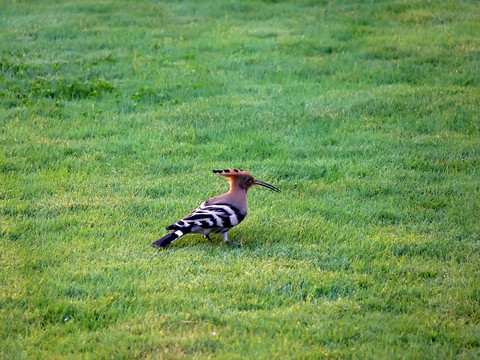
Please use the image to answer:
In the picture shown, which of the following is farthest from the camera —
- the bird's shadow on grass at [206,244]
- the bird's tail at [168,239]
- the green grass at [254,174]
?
the bird's shadow on grass at [206,244]

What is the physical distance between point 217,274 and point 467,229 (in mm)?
2866

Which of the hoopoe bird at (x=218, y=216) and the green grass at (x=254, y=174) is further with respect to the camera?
the hoopoe bird at (x=218, y=216)

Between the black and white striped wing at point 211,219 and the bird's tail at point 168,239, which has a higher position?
the black and white striped wing at point 211,219

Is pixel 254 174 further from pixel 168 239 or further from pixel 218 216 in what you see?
pixel 168 239

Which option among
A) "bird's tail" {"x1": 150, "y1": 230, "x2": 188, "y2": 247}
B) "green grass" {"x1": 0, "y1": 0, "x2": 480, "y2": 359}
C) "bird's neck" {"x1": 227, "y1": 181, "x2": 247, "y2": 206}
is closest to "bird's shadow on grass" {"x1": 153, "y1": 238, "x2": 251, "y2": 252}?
"green grass" {"x1": 0, "y1": 0, "x2": 480, "y2": 359}

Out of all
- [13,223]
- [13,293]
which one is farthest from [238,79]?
[13,293]

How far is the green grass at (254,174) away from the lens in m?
4.99

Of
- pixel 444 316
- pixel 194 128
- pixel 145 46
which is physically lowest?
pixel 444 316

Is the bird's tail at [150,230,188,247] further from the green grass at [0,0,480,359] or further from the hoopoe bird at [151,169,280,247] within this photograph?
the green grass at [0,0,480,359]

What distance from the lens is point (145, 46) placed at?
13.6 metres

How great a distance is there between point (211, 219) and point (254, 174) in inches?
85.8

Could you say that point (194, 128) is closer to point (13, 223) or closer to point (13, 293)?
point (13, 223)

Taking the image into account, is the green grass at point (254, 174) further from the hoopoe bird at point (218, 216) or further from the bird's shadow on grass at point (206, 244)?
the hoopoe bird at point (218, 216)

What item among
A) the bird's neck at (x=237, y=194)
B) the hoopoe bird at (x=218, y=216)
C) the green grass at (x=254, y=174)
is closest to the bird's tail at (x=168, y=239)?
the hoopoe bird at (x=218, y=216)
